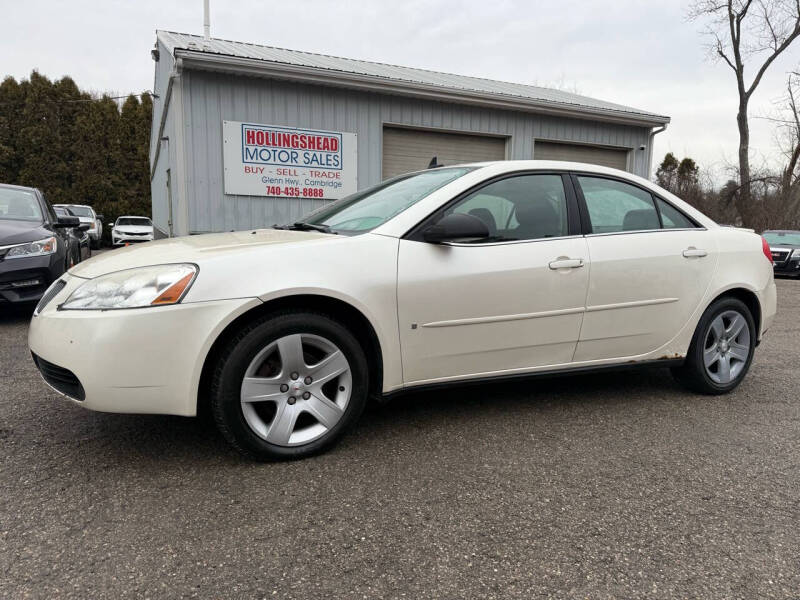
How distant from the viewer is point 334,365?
268 cm

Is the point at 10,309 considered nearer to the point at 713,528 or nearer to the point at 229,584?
the point at 229,584

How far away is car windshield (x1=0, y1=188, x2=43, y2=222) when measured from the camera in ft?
20.6

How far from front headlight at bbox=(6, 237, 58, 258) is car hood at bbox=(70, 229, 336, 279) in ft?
11.4

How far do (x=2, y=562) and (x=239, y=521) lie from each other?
737 millimetres

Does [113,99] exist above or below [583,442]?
above

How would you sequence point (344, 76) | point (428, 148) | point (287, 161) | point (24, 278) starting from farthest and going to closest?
point (428, 148)
point (287, 161)
point (344, 76)
point (24, 278)

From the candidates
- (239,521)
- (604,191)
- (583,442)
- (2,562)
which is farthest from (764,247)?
(2,562)

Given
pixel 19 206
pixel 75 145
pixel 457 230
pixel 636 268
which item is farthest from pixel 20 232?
pixel 75 145

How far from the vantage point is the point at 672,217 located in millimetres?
3686

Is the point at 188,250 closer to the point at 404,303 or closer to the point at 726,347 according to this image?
the point at 404,303

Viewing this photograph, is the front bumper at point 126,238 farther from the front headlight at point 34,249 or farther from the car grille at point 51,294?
the car grille at point 51,294

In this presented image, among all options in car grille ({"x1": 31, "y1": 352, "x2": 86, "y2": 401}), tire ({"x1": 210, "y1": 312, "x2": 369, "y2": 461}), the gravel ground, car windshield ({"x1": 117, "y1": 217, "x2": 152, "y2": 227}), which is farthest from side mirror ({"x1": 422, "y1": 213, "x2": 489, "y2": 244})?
car windshield ({"x1": 117, "y1": 217, "x2": 152, "y2": 227})

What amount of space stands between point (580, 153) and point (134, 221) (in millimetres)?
17113

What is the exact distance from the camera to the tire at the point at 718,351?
371 cm
